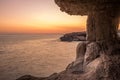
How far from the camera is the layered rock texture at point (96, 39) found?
305 inches

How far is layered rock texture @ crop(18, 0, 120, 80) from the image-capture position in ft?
25.4

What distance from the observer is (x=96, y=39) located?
8.69 metres

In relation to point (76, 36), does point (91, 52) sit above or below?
below

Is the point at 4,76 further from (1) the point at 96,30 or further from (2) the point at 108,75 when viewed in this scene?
(2) the point at 108,75

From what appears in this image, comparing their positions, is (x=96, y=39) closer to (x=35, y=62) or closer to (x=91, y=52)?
(x=91, y=52)

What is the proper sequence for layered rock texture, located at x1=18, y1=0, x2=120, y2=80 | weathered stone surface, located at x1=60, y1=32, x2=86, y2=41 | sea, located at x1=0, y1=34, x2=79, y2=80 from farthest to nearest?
weathered stone surface, located at x1=60, y1=32, x2=86, y2=41
sea, located at x1=0, y1=34, x2=79, y2=80
layered rock texture, located at x1=18, y1=0, x2=120, y2=80

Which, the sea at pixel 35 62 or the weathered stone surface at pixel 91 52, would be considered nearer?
the weathered stone surface at pixel 91 52

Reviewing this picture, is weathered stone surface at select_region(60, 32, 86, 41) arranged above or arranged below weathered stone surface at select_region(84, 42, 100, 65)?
above

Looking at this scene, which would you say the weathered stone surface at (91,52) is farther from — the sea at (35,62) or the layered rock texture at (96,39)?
the sea at (35,62)

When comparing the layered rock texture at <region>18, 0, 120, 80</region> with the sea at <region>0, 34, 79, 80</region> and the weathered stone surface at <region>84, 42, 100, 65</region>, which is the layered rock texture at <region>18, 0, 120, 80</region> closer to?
the weathered stone surface at <region>84, 42, 100, 65</region>

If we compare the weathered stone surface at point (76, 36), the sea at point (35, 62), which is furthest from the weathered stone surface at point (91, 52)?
the weathered stone surface at point (76, 36)

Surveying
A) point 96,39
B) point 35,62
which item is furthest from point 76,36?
point 96,39

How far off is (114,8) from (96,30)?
119cm

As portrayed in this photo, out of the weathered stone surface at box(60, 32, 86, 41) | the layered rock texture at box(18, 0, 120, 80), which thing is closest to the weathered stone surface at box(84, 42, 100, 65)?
the layered rock texture at box(18, 0, 120, 80)
